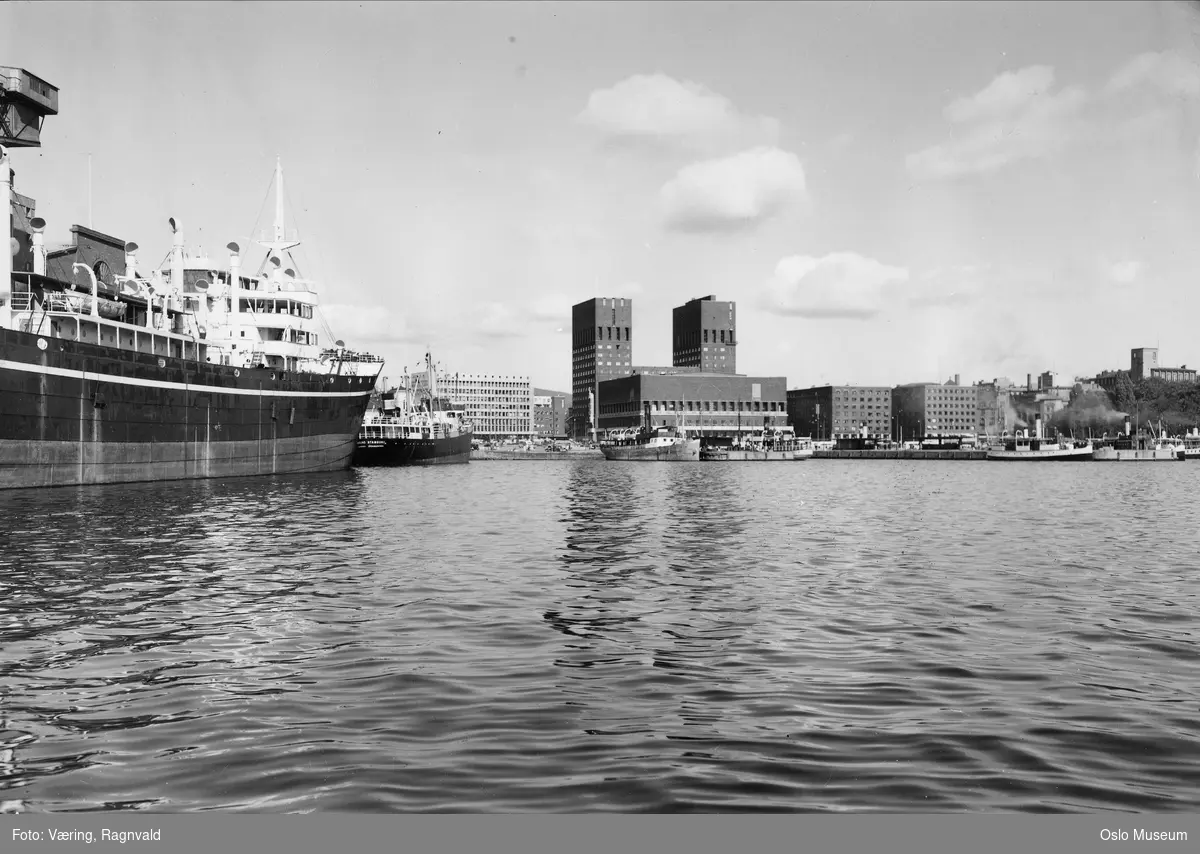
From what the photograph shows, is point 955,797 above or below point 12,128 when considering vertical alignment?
below

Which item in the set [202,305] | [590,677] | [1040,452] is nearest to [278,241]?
[202,305]

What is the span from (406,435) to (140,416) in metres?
60.5

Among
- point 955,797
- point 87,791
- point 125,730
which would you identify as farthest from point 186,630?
point 955,797

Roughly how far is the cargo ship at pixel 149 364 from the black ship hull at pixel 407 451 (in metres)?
12.7

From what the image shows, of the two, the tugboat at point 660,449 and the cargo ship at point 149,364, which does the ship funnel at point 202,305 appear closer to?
the cargo ship at point 149,364

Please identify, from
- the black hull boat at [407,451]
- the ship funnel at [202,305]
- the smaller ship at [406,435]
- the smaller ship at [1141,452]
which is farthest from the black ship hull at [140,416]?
the smaller ship at [1141,452]

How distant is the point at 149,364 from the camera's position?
181 ft

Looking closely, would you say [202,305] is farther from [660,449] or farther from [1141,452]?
[1141,452]

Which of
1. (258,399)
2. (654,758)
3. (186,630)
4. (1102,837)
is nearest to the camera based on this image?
(1102,837)

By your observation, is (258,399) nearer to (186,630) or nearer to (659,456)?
(186,630)

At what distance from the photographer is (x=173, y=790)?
7656mm

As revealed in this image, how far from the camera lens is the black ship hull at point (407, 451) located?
10206cm

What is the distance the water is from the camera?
25.7ft

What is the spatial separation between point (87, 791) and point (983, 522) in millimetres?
34816
